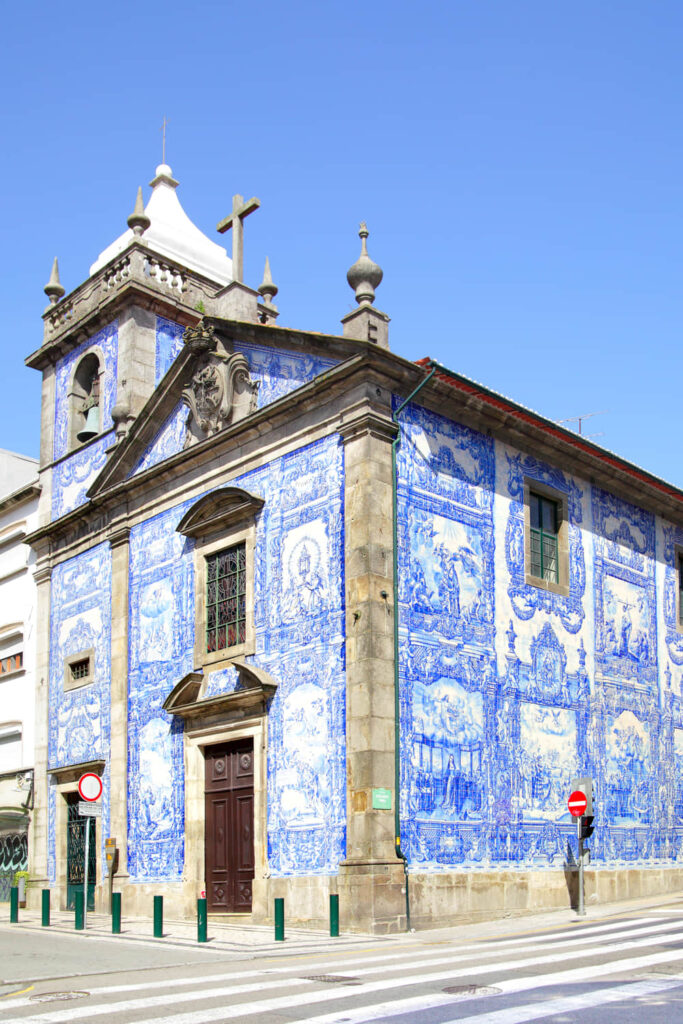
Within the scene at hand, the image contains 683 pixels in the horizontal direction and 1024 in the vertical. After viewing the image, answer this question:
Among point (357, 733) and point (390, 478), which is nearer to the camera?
point (357, 733)

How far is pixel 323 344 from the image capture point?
17703 mm

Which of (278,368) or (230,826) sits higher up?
(278,368)

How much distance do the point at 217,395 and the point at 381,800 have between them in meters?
8.25

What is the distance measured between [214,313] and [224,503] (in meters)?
4.37

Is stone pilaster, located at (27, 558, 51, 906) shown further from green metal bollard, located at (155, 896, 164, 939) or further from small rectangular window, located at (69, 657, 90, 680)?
green metal bollard, located at (155, 896, 164, 939)

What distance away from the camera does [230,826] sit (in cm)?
1830

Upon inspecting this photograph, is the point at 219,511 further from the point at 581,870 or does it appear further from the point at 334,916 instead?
the point at 581,870

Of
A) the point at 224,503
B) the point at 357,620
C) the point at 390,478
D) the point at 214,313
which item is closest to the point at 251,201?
the point at 214,313

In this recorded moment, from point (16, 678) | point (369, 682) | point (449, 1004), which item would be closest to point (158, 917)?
point (369, 682)

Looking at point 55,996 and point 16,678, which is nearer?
point 55,996

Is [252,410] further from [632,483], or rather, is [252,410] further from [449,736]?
[632,483]

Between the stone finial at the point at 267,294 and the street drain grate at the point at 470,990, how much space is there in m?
16.8

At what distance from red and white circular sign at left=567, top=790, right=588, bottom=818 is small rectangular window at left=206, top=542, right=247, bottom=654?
588 centimetres

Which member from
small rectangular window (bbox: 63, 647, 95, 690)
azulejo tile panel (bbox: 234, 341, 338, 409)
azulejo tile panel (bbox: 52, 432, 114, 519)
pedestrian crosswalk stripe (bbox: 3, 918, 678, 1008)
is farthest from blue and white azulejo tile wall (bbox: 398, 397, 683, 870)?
azulejo tile panel (bbox: 52, 432, 114, 519)
